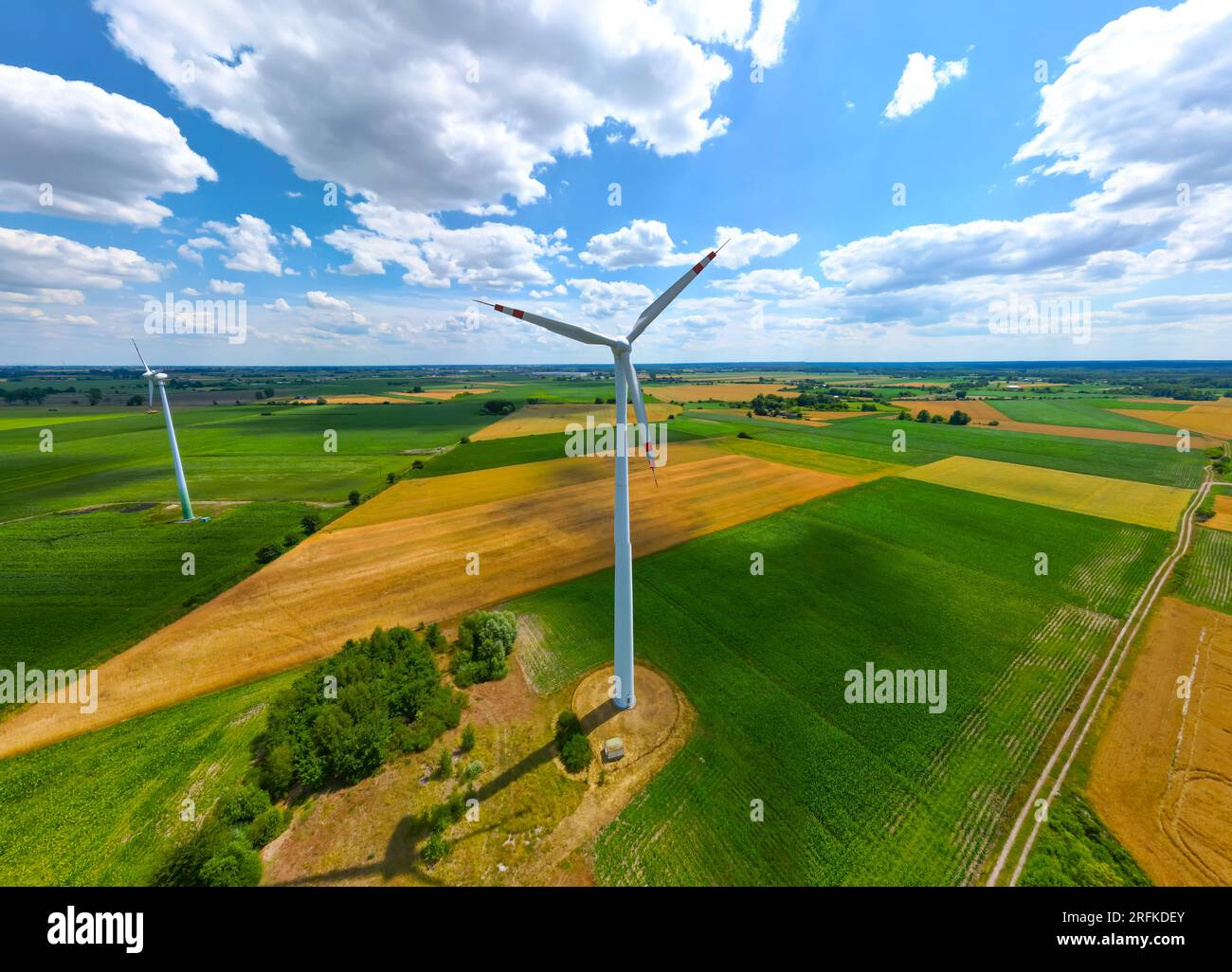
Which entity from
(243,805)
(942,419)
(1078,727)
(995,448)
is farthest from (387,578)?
(942,419)

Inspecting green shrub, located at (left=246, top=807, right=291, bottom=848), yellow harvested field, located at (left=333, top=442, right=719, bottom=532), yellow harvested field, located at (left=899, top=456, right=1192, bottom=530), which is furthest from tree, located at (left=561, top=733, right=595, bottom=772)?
yellow harvested field, located at (left=899, top=456, right=1192, bottom=530)

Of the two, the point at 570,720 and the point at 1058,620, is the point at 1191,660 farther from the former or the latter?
the point at 570,720

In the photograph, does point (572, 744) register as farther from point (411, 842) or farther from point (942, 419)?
point (942, 419)

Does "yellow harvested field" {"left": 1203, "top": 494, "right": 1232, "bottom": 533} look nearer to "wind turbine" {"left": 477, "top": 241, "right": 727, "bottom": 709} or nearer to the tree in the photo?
"wind turbine" {"left": 477, "top": 241, "right": 727, "bottom": 709}

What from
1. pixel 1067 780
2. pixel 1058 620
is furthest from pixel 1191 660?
pixel 1067 780

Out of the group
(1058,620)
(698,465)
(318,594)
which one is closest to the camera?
(1058,620)

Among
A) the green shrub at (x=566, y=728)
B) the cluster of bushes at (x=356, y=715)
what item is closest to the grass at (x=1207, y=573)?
the green shrub at (x=566, y=728)
